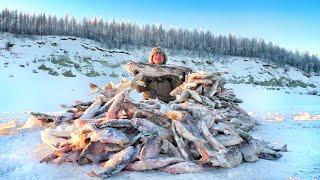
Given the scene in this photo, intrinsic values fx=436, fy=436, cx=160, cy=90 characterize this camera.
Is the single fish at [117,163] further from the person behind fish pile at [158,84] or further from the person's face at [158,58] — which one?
the person's face at [158,58]

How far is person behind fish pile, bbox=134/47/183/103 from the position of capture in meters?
8.57

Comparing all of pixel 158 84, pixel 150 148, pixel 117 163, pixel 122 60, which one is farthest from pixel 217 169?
pixel 122 60

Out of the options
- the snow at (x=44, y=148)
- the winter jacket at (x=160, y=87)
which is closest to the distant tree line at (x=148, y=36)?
the snow at (x=44, y=148)

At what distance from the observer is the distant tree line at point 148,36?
54.2 meters

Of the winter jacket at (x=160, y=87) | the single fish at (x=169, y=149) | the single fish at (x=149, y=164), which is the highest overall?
the winter jacket at (x=160, y=87)

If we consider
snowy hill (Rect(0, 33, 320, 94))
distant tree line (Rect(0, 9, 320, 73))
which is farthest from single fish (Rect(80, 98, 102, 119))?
distant tree line (Rect(0, 9, 320, 73))

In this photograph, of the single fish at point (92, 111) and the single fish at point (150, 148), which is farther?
the single fish at point (92, 111)

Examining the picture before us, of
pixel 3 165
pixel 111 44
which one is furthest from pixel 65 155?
pixel 111 44

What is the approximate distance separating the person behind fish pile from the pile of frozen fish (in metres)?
1.85

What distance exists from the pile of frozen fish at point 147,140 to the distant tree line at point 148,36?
4624 cm

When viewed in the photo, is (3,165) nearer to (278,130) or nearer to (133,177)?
(133,177)

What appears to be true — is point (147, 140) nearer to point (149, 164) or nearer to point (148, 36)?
point (149, 164)

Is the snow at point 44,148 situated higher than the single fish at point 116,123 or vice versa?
the single fish at point 116,123

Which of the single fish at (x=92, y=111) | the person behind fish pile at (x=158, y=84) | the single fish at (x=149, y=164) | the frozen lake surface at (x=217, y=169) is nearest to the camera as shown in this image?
the frozen lake surface at (x=217, y=169)
